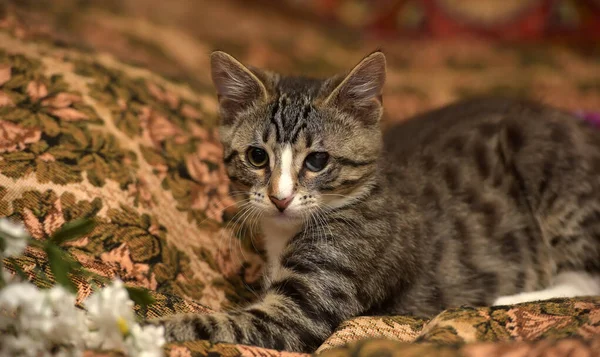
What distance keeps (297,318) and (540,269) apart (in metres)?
0.98

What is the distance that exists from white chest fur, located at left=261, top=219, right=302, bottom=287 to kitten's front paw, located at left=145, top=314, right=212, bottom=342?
300mm

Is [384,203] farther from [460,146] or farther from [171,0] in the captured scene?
[171,0]

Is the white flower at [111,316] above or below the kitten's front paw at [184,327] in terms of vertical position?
above

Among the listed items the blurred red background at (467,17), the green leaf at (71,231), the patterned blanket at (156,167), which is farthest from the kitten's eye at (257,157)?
the blurred red background at (467,17)

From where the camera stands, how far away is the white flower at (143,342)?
1190 mm

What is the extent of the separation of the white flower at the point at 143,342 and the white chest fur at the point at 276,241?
589 mm

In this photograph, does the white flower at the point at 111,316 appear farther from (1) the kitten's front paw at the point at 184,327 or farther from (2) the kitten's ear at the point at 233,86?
(2) the kitten's ear at the point at 233,86

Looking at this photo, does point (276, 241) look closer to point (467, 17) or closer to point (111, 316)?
point (111, 316)

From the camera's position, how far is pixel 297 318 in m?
1.63

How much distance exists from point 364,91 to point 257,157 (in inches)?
14.9

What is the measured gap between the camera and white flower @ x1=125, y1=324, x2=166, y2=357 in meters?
1.19

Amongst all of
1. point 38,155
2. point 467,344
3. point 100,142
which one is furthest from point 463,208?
point 38,155

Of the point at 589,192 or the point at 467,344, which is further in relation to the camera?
the point at 589,192

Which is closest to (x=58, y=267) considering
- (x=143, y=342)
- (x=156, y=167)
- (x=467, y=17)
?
(x=143, y=342)
